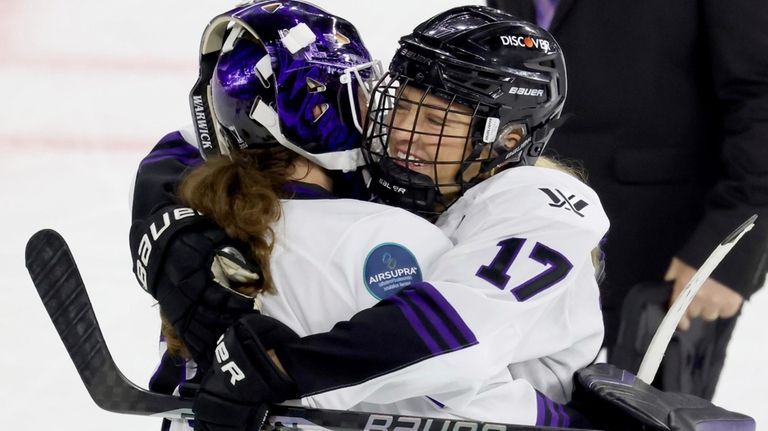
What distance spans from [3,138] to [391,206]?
7.76ft

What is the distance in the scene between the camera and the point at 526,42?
1.85 meters

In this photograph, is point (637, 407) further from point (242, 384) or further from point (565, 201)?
point (242, 384)

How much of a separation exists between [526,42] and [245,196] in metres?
0.51

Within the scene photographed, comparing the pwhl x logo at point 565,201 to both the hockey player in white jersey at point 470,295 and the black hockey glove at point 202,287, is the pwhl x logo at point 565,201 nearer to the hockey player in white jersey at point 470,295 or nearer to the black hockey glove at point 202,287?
the hockey player in white jersey at point 470,295

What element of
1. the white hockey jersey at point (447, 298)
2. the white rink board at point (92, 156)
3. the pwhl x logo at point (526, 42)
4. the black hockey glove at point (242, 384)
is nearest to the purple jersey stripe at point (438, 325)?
the white hockey jersey at point (447, 298)

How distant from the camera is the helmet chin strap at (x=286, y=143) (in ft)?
5.90

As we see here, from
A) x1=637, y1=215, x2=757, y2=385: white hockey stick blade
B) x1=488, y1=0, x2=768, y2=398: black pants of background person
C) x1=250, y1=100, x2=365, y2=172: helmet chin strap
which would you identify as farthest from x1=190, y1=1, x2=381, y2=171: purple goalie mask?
x1=488, y1=0, x2=768, y2=398: black pants of background person

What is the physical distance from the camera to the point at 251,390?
160 centimetres

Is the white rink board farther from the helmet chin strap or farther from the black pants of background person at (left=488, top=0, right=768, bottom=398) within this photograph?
the helmet chin strap

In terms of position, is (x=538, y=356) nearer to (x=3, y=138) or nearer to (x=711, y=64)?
(x=711, y=64)

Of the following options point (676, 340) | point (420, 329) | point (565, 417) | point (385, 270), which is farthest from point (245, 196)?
point (676, 340)

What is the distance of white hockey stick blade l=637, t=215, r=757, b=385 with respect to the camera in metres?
1.89

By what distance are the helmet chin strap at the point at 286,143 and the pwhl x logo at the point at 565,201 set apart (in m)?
0.32

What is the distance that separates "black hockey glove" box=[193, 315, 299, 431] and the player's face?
390 millimetres
